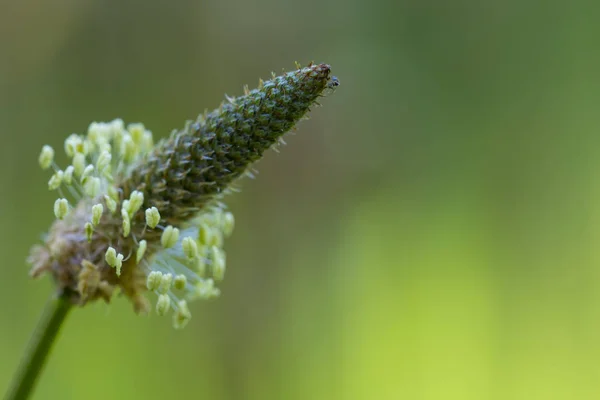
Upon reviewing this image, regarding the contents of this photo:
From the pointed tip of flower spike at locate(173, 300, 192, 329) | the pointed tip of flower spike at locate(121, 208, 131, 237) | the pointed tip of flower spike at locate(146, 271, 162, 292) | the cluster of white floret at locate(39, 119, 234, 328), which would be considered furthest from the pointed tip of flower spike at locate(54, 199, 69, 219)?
the pointed tip of flower spike at locate(173, 300, 192, 329)

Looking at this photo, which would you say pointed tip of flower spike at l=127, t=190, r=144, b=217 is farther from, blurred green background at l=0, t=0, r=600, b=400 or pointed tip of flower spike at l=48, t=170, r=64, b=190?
blurred green background at l=0, t=0, r=600, b=400

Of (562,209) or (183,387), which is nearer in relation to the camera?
(183,387)

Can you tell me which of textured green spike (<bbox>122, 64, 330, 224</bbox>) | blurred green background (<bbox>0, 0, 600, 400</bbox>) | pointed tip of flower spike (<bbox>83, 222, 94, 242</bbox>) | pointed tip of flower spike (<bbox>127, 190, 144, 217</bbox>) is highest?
blurred green background (<bbox>0, 0, 600, 400</bbox>)

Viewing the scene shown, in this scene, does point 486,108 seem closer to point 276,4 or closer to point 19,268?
point 276,4

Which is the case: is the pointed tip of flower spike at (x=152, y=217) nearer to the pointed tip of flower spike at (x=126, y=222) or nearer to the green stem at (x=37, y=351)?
the pointed tip of flower spike at (x=126, y=222)

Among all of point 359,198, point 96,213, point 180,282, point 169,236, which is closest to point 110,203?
point 96,213

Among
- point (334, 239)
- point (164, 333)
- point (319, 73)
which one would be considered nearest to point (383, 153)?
point (334, 239)
